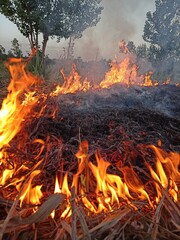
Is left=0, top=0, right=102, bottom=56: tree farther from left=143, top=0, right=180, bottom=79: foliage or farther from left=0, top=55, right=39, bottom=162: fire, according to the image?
left=0, top=55, right=39, bottom=162: fire

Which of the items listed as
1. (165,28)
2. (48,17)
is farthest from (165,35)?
(48,17)

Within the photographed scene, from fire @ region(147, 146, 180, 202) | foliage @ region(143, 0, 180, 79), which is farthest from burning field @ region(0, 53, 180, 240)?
foliage @ region(143, 0, 180, 79)

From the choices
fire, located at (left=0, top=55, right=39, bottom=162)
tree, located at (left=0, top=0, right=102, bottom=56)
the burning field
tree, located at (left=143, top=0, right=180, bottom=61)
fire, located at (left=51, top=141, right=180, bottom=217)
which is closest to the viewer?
the burning field

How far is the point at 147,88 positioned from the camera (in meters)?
5.61

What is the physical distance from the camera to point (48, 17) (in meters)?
21.1

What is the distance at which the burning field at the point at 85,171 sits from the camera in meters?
1.86

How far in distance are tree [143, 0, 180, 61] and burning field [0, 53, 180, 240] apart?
42.0 ft

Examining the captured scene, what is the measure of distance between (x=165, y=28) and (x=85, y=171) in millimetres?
17239

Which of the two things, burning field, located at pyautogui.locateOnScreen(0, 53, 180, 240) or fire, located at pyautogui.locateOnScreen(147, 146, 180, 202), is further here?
fire, located at pyautogui.locateOnScreen(147, 146, 180, 202)

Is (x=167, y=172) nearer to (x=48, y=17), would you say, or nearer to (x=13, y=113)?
(x=13, y=113)

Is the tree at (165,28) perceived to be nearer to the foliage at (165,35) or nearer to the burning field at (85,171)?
the foliage at (165,35)

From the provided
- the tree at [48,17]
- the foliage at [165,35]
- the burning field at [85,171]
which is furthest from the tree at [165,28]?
the burning field at [85,171]

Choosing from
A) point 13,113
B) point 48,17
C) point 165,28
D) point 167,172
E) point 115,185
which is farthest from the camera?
point 48,17

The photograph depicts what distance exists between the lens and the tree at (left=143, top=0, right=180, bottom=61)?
1548 centimetres
